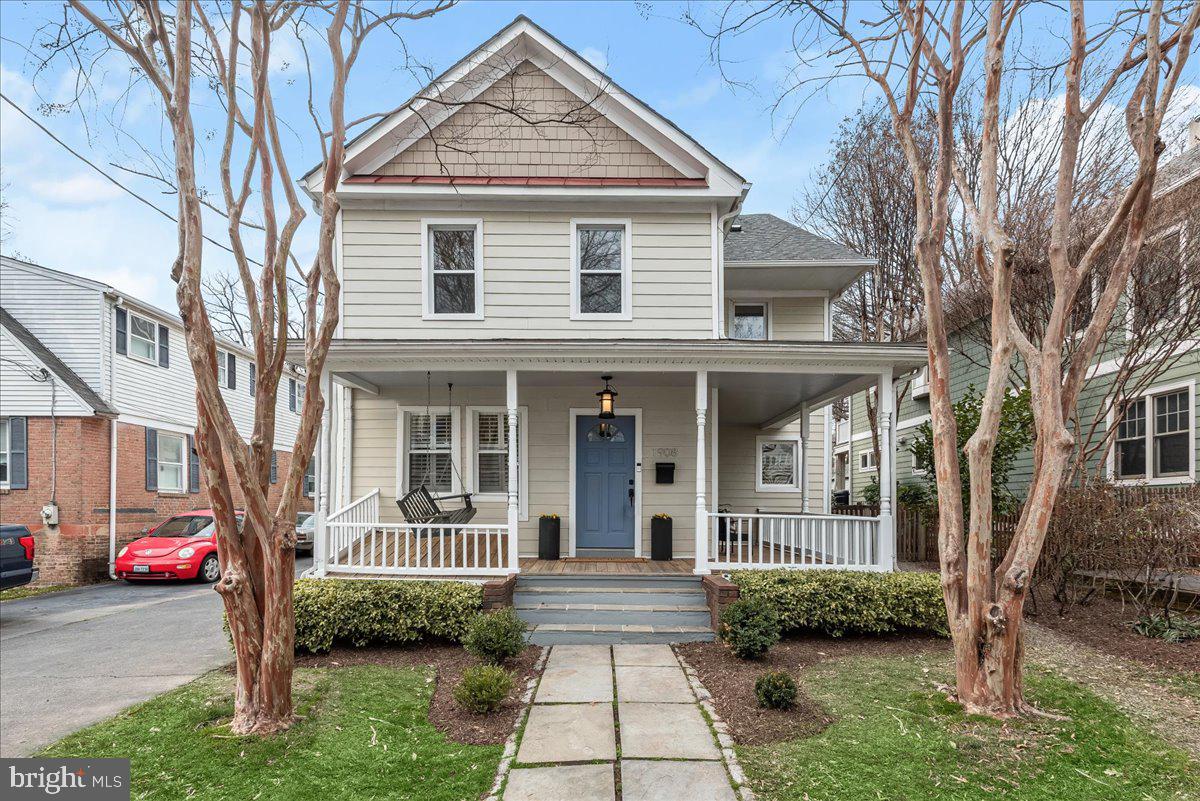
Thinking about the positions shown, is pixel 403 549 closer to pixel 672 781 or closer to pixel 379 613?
pixel 379 613

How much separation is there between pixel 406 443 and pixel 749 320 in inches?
255

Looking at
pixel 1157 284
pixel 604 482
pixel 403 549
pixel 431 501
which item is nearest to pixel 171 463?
pixel 403 549

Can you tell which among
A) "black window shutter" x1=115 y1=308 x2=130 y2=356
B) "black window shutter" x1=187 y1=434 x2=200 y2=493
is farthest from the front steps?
"black window shutter" x1=187 y1=434 x2=200 y2=493

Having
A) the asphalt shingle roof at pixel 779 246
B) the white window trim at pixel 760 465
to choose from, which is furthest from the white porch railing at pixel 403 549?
the asphalt shingle roof at pixel 779 246

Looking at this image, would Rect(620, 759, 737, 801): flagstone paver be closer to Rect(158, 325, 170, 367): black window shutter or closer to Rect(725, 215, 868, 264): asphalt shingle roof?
Rect(725, 215, 868, 264): asphalt shingle roof

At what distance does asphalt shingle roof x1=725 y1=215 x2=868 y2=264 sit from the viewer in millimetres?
10836

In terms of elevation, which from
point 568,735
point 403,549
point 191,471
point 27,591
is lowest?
point 27,591

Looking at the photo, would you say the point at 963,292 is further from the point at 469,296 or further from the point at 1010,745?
the point at 1010,745

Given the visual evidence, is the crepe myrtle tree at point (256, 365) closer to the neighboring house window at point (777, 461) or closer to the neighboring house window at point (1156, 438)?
the neighboring house window at point (777, 461)

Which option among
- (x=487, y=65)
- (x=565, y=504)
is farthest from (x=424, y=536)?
(x=487, y=65)

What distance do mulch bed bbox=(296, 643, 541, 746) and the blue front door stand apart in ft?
9.78

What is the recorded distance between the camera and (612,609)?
23.9 feet

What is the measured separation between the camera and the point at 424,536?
9281 mm

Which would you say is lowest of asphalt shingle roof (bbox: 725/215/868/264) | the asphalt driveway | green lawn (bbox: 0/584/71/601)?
green lawn (bbox: 0/584/71/601)
